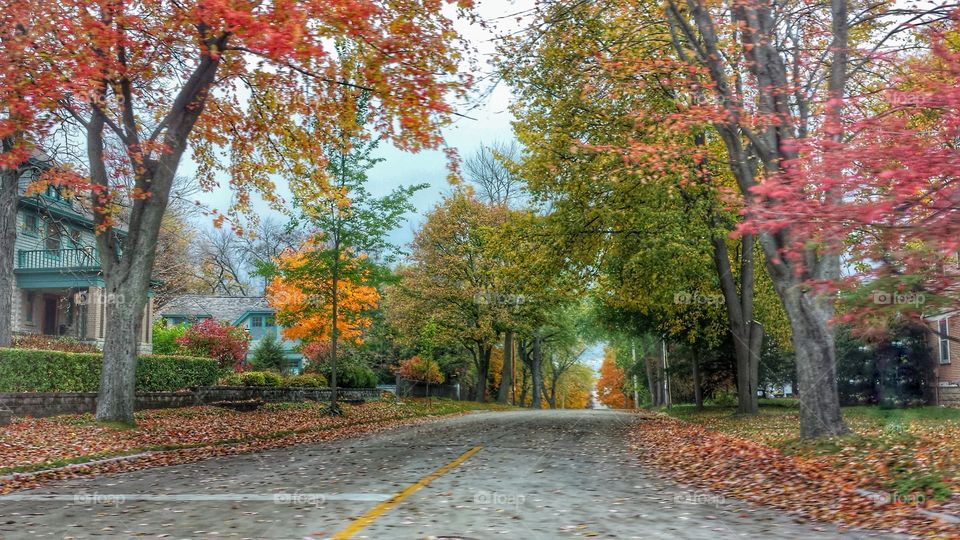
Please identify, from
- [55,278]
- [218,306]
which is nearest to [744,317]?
[55,278]

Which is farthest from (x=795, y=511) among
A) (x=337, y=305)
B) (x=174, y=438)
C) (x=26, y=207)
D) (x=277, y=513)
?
(x=26, y=207)

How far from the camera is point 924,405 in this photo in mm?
30984

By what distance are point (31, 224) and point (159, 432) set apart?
24239mm

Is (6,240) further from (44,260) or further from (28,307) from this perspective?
(28,307)

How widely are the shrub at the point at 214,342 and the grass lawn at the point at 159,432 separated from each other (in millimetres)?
Answer: 9490

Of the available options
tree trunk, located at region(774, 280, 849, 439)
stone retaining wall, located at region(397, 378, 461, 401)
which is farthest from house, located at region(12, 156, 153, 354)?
tree trunk, located at region(774, 280, 849, 439)

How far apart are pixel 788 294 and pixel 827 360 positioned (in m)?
1.20

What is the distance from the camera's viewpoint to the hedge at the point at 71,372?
19.3 m

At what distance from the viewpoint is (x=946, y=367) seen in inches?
1236

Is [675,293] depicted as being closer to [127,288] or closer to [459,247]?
[127,288]

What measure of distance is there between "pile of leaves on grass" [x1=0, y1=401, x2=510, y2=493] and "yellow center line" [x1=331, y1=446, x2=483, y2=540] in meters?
4.40

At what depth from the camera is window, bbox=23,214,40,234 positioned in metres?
34.6

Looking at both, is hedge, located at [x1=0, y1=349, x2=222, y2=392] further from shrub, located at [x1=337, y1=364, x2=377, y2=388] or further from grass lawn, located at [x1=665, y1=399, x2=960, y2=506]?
grass lawn, located at [x1=665, y1=399, x2=960, y2=506]

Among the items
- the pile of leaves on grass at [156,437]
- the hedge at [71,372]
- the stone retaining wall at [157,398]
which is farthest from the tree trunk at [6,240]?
the pile of leaves on grass at [156,437]
